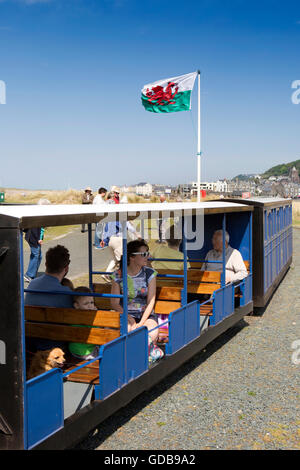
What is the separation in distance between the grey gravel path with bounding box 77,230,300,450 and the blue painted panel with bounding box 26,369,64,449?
38.1 inches

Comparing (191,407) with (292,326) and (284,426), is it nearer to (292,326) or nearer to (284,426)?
(284,426)

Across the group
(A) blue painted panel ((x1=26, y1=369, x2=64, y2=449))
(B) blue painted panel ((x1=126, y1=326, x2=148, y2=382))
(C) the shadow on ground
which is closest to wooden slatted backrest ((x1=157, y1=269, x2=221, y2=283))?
(C) the shadow on ground

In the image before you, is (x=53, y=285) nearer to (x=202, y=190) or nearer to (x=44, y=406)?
(x=44, y=406)

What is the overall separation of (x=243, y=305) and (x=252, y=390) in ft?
8.64

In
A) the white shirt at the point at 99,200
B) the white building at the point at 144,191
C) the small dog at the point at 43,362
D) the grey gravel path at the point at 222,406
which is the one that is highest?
the white building at the point at 144,191

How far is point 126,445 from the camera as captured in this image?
14.3 ft

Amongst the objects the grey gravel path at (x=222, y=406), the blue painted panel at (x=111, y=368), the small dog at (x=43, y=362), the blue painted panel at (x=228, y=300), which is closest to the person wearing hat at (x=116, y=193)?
the blue painted panel at (x=228, y=300)

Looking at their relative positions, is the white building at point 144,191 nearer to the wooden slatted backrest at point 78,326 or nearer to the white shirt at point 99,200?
the white shirt at point 99,200

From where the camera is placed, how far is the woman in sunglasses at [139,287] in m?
5.56

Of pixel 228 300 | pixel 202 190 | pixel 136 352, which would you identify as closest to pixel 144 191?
pixel 202 190

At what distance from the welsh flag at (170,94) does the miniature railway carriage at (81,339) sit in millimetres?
10481

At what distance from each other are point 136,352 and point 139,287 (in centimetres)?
112

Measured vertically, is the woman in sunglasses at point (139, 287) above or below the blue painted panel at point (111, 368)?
above

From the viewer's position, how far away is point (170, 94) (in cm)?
1753
